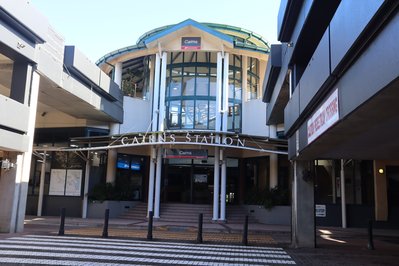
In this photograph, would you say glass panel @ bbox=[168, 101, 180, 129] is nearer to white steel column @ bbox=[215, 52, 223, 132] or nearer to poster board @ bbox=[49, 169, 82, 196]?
white steel column @ bbox=[215, 52, 223, 132]

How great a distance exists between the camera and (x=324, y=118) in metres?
8.50

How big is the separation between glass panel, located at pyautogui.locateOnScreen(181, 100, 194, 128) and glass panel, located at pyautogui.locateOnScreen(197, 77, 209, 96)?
856 millimetres

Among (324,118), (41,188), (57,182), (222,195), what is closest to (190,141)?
(222,195)

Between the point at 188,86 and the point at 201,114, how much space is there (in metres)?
2.03

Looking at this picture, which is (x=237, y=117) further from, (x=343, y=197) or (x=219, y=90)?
(x=343, y=197)

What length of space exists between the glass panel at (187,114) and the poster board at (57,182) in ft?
25.9

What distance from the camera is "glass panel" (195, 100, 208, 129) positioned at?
83.4 ft

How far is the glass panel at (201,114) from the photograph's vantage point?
25.4 metres

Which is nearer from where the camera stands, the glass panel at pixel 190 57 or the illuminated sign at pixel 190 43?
the illuminated sign at pixel 190 43

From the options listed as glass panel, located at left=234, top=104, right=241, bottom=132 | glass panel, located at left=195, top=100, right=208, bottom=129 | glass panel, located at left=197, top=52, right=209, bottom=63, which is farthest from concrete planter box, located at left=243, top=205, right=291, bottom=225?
glass panel, located at left=197, top=52, right=209, bottom=63

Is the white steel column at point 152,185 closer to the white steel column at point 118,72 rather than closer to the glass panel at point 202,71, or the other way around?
the white steel column at point 118,72

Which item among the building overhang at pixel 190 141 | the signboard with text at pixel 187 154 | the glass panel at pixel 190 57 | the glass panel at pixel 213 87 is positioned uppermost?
the glass panel at pixel 190 57

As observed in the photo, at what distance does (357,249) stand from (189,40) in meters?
15.7

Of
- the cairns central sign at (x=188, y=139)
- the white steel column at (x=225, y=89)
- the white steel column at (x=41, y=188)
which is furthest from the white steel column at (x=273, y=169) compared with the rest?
the white steel column at (x=41, y=188)
